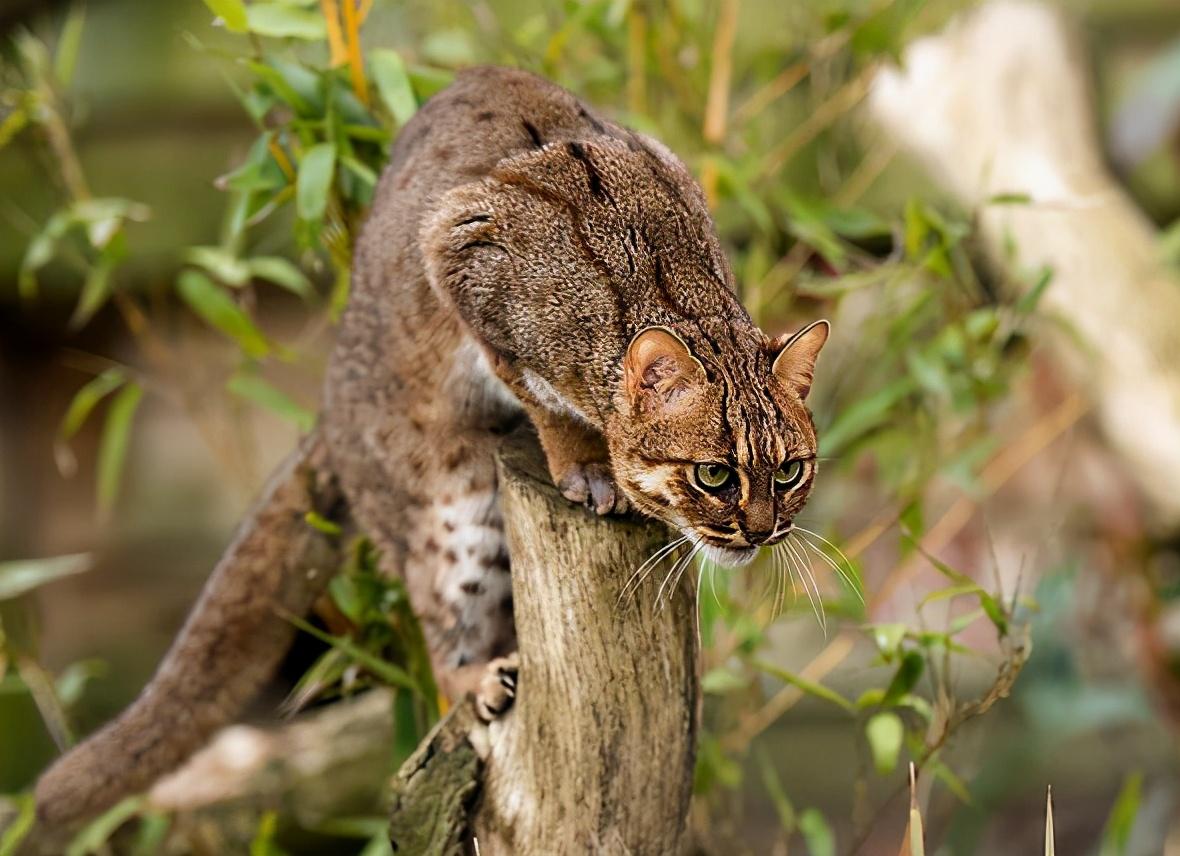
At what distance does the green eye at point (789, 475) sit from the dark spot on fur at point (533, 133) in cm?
92

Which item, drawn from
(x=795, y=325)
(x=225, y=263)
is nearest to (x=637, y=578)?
(x=225, y=263)

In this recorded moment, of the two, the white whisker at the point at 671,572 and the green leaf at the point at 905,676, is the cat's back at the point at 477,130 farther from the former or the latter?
the green leaf at the point at 905,676

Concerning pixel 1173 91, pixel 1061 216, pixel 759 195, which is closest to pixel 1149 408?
pixel 1061 216

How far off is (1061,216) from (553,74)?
2.25 m

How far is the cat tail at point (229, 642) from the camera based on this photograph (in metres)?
2.96

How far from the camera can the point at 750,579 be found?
140 inches

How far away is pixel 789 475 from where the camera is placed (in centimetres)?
205

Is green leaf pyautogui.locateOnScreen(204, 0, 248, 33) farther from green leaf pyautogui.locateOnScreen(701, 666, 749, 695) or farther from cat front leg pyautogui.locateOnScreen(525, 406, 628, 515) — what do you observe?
green leaf pyautogui.locateOnScreen(701, 666, 749, 695)

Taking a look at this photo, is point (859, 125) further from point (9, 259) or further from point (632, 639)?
point (9, 259)

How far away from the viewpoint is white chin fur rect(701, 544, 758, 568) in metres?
2.10

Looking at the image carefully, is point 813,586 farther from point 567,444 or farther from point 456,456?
point 456,456

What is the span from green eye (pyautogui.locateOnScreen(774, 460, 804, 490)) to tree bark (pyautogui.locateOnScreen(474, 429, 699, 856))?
0.97ft

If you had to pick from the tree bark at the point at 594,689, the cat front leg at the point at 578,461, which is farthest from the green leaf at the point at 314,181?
the tree bark at the point at 594,689

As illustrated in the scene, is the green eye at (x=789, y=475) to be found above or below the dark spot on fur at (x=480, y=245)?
below
